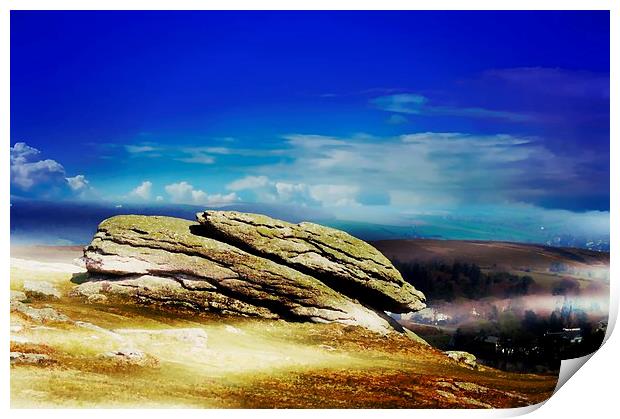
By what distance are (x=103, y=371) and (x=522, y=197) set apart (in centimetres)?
610

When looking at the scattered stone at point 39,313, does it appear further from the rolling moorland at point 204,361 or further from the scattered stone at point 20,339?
the scattered stone at point 20,339

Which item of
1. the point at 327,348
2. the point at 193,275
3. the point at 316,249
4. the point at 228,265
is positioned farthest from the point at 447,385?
the point at 193,275

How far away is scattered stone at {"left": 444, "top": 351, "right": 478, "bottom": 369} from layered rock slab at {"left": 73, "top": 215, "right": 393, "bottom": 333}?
1.46 meters

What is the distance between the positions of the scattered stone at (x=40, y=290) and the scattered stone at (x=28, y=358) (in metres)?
0.90

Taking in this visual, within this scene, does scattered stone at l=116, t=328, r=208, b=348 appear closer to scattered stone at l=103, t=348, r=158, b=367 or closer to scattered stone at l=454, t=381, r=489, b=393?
scattered stone at l=103, t=348, r=158, b=367

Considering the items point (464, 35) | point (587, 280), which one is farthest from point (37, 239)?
point (587, 280)

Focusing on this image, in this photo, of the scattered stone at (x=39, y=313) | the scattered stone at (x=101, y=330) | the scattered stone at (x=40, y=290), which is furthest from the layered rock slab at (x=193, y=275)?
the scattered stone at (x=101, y=330)

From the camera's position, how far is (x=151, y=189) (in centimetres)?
1060

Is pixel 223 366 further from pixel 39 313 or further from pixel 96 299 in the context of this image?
pixel 39 313

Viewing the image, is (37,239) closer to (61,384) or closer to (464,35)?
(61,384)

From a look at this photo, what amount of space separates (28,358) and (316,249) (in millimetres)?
4035

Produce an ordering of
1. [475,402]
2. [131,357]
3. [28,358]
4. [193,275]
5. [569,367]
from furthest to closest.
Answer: [569,367] → [193,275] → [475,402] → [131,357] → [28,358]

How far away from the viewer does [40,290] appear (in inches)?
414

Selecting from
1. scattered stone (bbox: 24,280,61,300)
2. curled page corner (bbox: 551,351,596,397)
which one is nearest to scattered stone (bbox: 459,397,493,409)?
curled page corner (bbox: 551,351,596,397)
